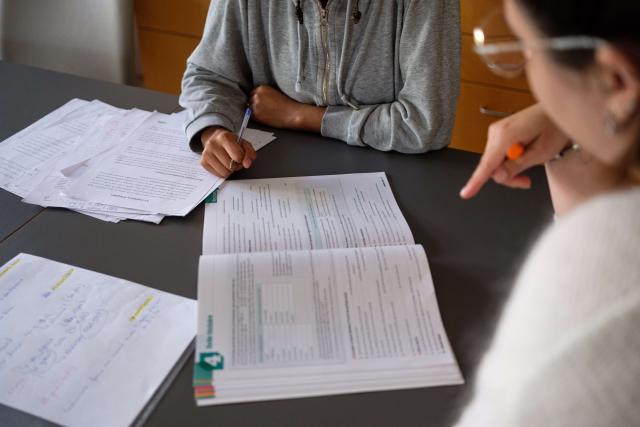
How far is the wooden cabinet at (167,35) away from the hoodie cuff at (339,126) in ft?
3.96

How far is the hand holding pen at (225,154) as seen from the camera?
3.51ft

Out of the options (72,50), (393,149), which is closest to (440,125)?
(393,149)

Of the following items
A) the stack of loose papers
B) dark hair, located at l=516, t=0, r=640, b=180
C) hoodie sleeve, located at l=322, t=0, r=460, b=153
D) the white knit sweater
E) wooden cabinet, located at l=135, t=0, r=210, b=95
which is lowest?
wooden cabinet, located at l=135, t=0, r=210, b=95

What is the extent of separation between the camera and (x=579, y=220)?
0.44 metres

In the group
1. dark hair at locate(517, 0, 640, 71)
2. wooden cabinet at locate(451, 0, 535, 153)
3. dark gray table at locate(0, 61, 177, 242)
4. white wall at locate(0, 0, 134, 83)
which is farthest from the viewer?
wooden cabinet at locate(451, 0, 535, 153)

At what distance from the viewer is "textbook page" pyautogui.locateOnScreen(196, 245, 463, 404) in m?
0.70

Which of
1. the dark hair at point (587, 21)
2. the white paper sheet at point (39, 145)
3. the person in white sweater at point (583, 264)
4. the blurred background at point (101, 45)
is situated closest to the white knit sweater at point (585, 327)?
the person in white sweater at point (583, 264)

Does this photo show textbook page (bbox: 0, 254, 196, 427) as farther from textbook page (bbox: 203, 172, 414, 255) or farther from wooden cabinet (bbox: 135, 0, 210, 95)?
wooden cabinet (bbox: 135, 0, 210, 95)

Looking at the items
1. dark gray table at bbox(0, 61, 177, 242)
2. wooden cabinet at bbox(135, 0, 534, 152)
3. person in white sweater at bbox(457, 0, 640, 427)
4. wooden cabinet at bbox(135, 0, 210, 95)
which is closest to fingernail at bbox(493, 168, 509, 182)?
person in white sweater at bbox(457, 0, 640, 427)

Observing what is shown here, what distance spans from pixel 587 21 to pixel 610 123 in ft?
0.26

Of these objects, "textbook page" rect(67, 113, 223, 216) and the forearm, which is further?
the forearm

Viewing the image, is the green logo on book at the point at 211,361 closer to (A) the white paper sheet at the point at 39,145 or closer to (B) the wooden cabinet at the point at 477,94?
(A) the white paper sheet at the point at 39,145

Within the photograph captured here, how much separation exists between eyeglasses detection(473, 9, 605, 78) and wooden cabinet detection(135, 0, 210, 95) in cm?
174

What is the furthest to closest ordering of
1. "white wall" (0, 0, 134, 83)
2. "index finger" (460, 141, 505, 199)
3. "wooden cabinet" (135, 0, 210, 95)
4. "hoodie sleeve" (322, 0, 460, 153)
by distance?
"wooden cabinet" (135, 0, 210, 95), "white wall" (0, 0, 134, 83), "hoodie sleeve" (322, 0, 460, 153), "index finger" (460, 141, 505, 199)
